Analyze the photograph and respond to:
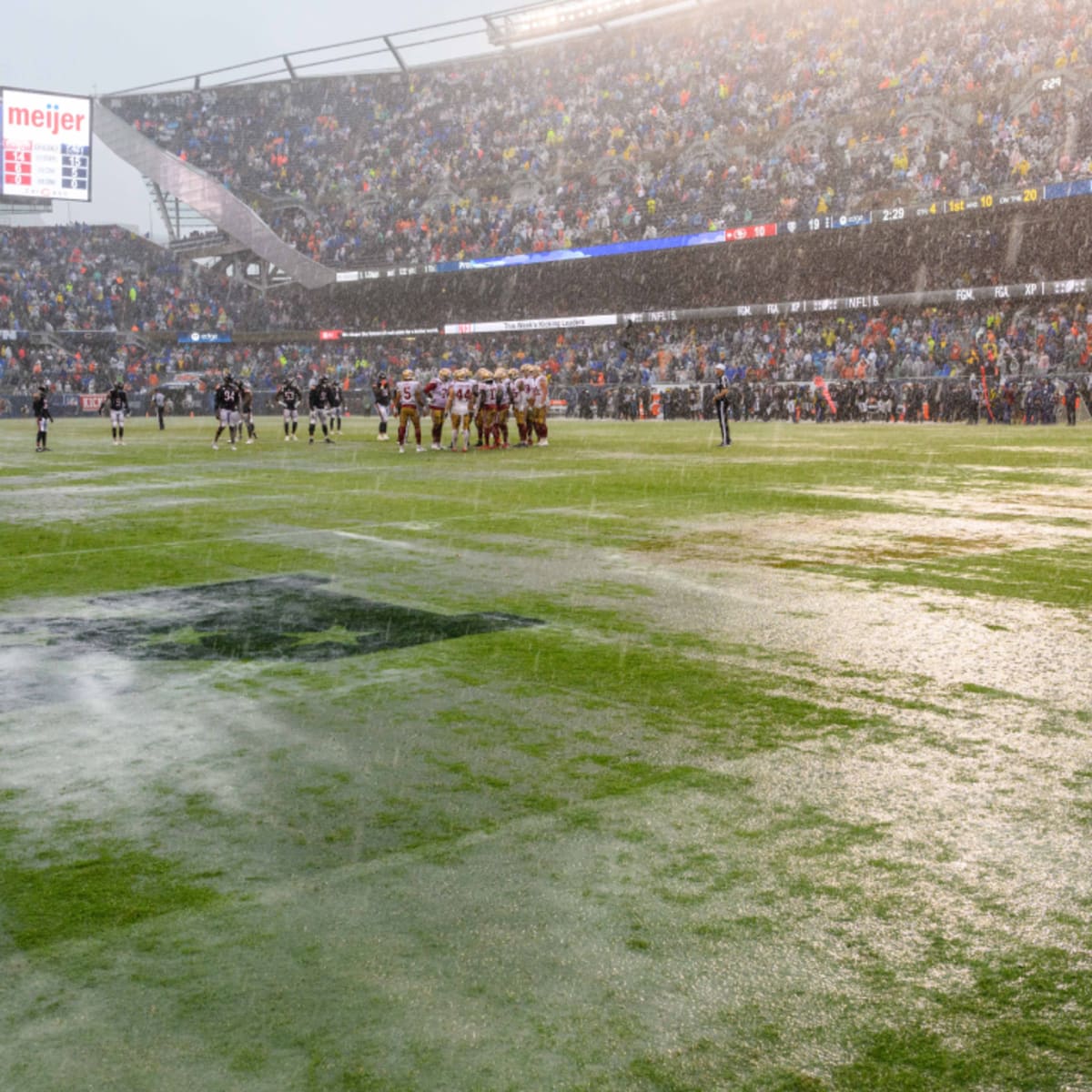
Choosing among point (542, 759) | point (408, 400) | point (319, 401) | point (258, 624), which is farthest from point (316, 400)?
point (542, 759)

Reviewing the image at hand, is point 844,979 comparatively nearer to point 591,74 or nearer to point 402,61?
point 591,74

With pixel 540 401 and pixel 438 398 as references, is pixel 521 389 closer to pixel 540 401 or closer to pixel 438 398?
pixel 540 401

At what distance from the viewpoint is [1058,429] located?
3294cm

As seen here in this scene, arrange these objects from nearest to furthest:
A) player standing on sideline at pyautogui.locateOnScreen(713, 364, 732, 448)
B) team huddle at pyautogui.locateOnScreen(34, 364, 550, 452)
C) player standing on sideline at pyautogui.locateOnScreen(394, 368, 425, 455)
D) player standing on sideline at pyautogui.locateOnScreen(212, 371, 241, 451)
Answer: player standing on sideline at pyautogui.locateOnScreen(713, 364, 732, 448) → team huddle at pyautogui.locateOnScreen(34, 364, 550, 452) → player standing on sideline at pyautogui.locateOnScreen(394, 368, 425, 455) → player standing on sideline at pyautogui.locateOnScreen(212, 371, 241, 451)

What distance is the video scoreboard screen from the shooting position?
62.7 meters

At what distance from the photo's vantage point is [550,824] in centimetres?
450

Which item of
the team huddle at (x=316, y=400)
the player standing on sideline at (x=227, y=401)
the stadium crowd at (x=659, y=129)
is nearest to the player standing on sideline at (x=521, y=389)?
the team huddle at (x=316, y=400)

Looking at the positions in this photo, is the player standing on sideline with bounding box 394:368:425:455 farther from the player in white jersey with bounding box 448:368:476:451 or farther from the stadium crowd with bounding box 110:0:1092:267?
the stadium crowd with bounding box 110:0:1092:267

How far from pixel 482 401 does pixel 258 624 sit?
768 inches

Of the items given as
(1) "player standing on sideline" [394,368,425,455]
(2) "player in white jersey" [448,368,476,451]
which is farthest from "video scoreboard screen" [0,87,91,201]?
(2) "player in white jersey" [448,368,476,451]

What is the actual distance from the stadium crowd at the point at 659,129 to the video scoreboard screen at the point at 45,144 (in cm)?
588

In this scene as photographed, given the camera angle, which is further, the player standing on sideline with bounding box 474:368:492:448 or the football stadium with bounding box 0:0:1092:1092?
the player standing on sideline with bounding box 474:368:492:448

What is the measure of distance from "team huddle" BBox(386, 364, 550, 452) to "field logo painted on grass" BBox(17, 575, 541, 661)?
17616 millimetres

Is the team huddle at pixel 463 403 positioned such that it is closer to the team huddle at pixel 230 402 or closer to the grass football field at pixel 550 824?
the team huddle at pixel 230 402
